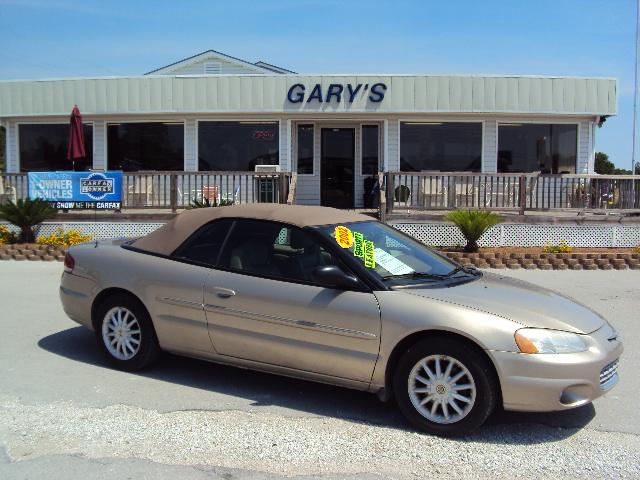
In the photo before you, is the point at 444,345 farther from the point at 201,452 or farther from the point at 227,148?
the point at 227,148

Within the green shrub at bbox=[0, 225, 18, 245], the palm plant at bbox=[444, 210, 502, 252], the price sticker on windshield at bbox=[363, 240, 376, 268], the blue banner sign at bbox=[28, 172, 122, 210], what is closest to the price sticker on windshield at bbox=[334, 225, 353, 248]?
the price sticker on windshield at bbox=[363, 240, 376, 268]

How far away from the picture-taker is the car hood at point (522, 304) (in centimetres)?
412

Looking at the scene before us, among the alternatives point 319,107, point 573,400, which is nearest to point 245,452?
point 573,400

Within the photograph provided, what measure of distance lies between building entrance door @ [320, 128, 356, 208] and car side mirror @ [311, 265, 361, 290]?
13.5 meters

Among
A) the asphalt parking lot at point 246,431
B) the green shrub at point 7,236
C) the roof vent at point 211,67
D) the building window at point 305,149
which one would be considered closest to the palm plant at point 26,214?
the green shrub at point 7,236

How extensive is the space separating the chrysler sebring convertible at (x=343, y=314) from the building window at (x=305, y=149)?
1235 cm

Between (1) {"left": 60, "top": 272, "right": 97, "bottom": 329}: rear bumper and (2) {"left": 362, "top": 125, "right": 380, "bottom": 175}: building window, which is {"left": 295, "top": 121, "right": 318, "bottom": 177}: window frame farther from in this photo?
(1) {"left": 60, "top": 272, "right": 97, "bottom": 329}: rear bumper

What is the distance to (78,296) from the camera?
223 inches

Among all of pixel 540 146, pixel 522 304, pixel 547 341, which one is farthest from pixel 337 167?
pixel 547 341

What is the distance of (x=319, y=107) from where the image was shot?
1647cm

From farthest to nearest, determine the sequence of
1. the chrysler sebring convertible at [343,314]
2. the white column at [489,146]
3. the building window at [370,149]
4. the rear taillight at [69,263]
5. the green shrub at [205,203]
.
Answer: the building window at [370,149] < the white column at [489,146] < the green shrub at [205,203] < the rear taillight at [69,263] < the chrysler sebring convertible at [343,314]

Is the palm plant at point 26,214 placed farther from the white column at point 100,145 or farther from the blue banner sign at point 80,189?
the white column at point 100,145

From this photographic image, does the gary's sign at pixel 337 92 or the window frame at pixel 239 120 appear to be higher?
the gary's sign at pixel 337 92

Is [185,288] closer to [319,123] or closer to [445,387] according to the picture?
[445,387]
